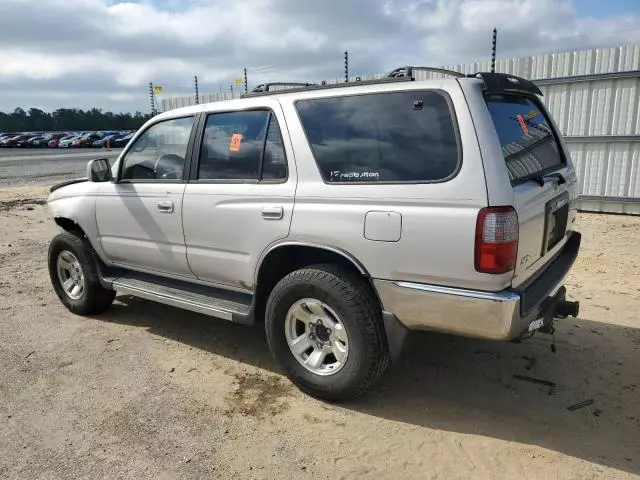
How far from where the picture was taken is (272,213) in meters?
3.44

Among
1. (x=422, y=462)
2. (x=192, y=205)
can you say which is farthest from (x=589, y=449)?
(x=192, y=205)

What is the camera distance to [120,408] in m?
3.44

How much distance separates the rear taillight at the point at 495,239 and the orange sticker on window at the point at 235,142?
1.87 metres

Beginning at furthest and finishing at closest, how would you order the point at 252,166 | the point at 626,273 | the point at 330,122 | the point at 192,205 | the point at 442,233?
the point at 626,273 < the point at 192,205 < the point at 252,166 < the point at 330,122 < the point at 442,233

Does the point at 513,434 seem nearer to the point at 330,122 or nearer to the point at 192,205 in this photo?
→ the point at 330,122

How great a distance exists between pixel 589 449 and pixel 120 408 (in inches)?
112

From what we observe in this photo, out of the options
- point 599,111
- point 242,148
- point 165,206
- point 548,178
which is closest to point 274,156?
point 242,148

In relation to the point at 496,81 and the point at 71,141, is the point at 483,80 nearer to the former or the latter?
the point at 496,81

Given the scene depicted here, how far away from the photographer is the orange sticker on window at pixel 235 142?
3777mm

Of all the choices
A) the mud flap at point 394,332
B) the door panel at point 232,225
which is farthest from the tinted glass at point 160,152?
the mud flap at point 394,332

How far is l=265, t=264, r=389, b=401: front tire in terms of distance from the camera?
3.14 metres

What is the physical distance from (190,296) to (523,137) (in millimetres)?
2640

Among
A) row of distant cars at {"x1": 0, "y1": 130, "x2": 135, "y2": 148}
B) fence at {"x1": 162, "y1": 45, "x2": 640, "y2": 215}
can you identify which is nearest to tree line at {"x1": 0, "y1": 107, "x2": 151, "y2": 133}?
row of distant cars at {"x1": 0, "y1": 130, "x2": 135, "y2": 148}

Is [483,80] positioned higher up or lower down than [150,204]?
higher up
